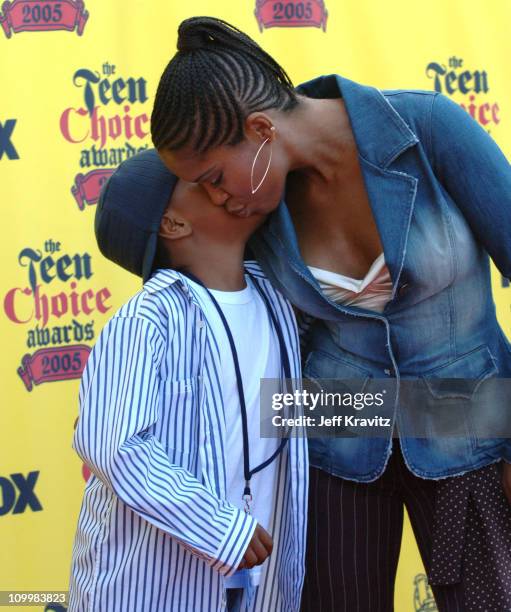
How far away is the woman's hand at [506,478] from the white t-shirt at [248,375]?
0.40 metres

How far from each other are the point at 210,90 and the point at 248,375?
482 millimetres

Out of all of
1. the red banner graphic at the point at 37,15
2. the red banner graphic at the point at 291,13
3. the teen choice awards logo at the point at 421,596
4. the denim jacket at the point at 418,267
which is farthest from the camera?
the teen choice awards logo at the point at 421,596

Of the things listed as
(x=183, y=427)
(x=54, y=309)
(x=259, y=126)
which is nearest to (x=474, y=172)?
(x=259, y=126)

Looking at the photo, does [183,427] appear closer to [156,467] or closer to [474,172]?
[156,467]

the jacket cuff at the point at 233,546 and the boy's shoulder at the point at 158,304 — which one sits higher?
the boy's shoulder at the point at 158,304

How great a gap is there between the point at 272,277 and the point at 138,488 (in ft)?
1.61

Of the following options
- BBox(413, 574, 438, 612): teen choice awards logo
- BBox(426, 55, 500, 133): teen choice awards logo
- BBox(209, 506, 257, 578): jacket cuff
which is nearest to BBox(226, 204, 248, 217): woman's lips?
BBox(209, 506, 257, 578): jacket cuff

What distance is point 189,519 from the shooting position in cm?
138

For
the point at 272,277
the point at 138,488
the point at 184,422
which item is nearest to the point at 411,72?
the point at 272,277

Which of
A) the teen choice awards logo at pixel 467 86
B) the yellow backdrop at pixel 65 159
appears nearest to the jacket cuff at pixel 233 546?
the yellow backdrop at pixel 65 159

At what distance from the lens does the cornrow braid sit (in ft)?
4.75

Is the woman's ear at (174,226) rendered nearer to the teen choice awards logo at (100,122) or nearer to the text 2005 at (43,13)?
the teen choice awards logo at (100,122)

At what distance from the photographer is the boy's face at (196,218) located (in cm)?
157

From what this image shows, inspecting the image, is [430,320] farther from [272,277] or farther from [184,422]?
[184,422]
